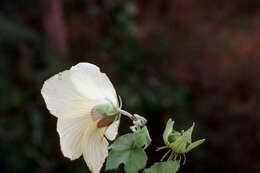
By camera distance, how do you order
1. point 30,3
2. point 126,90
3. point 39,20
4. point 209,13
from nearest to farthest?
point 126,90 → point 30,3 → point 39,20 → point 209,13

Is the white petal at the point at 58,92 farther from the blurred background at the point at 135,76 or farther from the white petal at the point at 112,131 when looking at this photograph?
the blurred background at the point at 135,76

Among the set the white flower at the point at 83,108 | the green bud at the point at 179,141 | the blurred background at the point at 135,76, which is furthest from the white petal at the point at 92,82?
the blurred background at the point at 135,76

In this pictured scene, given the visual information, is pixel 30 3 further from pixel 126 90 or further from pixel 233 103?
pixel 233 103

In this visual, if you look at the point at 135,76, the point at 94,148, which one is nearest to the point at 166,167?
the point at 94,148

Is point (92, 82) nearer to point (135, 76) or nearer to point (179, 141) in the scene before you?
point (179, 141)

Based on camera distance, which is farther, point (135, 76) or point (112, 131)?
point (135, 76)

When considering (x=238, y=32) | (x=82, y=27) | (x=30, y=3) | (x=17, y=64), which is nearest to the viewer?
(x=17, y=64)

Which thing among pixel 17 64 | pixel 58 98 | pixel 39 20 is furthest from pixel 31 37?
pixel 58 98
